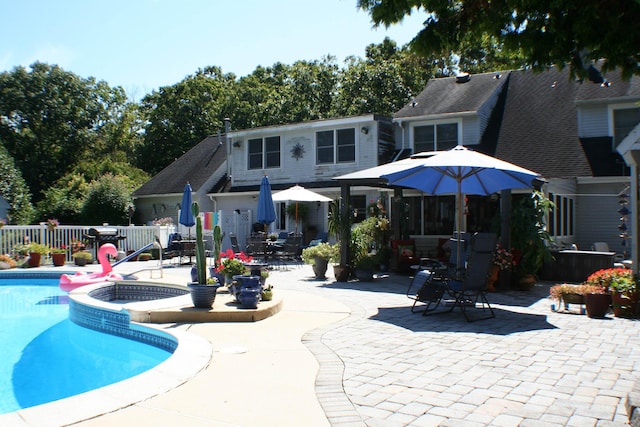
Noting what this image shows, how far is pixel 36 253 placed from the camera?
56.0ft

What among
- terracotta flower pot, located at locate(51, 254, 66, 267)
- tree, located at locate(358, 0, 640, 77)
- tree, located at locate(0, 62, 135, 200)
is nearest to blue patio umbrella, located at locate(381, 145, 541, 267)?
tree, located at locate(358, 0, 640, 77)

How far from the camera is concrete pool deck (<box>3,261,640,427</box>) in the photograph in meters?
3.81

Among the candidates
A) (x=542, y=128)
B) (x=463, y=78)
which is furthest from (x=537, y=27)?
(x=463, y=78)

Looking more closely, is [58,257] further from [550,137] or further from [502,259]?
[550,137]

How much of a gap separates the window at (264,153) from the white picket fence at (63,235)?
15.0ft

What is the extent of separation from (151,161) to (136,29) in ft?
86.1

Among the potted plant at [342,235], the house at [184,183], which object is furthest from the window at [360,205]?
the house at [184,183]

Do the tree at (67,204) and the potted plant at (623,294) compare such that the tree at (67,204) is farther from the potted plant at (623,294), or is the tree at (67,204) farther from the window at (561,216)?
the potted plant at (623,294)

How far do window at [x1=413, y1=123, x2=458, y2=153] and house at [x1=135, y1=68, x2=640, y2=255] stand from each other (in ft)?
0.12

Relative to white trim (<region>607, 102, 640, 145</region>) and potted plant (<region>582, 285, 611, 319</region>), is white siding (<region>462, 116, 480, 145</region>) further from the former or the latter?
potted plant (<region>582, 285, 611, 319</region>)

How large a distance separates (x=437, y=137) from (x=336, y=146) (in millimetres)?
3951

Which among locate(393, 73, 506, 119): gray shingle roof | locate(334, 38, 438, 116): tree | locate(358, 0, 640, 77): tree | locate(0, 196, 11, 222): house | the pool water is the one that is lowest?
the pool water

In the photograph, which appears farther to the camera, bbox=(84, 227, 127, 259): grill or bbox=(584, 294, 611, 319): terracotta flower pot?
bbox=(84, 227, 127, 259): grill

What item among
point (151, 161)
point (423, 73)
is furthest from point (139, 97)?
point (423, 73)
